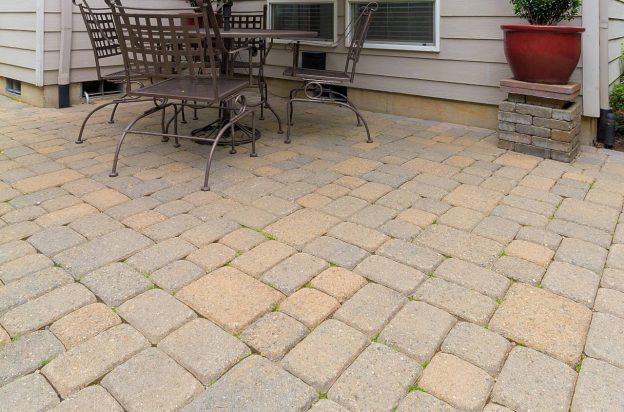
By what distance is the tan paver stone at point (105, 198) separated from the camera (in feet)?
7.56

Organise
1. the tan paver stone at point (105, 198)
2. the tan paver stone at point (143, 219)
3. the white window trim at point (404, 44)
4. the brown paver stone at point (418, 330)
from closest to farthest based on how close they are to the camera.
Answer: the brown paver stone at point (418, 330) < the tan paver stone at point (143, 219) < the tan paver stone at point (105, 198) < the white window trim at point (404, 44)

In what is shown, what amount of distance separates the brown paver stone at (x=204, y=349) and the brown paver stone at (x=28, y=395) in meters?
0.29

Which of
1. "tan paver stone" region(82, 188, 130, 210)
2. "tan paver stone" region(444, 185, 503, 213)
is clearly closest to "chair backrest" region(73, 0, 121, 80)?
"tan paver stone" region(82, 188, 130, 210)

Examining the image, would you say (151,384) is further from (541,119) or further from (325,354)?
(541,119)

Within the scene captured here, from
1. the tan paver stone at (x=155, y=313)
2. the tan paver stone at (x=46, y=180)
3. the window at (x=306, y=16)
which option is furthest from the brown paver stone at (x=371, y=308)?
the window at (x=306, y=16)

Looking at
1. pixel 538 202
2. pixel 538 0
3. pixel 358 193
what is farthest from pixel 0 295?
pixel 538 0

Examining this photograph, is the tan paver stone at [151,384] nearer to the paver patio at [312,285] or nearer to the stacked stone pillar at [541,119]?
the paver patio at [312,285]

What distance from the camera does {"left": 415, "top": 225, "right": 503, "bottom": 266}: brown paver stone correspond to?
1.85 meters

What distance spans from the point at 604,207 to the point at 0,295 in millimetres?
2579

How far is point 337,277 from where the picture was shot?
5.56ft

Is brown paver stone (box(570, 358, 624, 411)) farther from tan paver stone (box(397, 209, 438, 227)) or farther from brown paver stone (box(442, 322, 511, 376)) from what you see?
tan paver stone (box(397, 209, 438, 227))

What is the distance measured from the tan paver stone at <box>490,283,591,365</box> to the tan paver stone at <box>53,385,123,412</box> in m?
1.07

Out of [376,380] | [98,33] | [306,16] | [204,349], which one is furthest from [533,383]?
[306,16]

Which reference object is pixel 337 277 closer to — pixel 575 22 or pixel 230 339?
pixel 230 339
